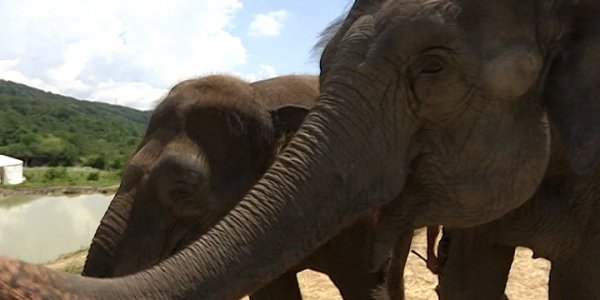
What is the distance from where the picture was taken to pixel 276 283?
4621mm

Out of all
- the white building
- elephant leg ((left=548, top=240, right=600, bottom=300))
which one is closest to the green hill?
the white building

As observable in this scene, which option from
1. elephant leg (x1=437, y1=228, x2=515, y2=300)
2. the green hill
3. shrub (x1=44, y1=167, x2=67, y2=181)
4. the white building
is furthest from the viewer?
the green hill

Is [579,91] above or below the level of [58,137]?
above

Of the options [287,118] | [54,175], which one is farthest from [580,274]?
[54,175]

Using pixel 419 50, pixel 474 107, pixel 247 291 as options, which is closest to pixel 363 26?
pixel 419 50

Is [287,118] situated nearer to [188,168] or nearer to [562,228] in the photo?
[188,168]

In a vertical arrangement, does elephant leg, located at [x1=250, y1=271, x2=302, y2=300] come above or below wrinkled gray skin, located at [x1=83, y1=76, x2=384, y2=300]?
below

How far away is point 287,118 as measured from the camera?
4254 mm

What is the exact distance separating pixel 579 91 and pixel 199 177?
2150mm

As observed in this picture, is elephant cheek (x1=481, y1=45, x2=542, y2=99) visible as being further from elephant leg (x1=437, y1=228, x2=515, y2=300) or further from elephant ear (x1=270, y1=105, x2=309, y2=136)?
elephant ear (x1=270, y1=105, x2=309, y2=136)

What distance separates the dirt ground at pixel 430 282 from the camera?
278 inches

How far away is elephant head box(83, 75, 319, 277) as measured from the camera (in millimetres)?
3883

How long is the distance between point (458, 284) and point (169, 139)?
161 cm

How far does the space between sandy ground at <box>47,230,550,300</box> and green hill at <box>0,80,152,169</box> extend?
41369mm
